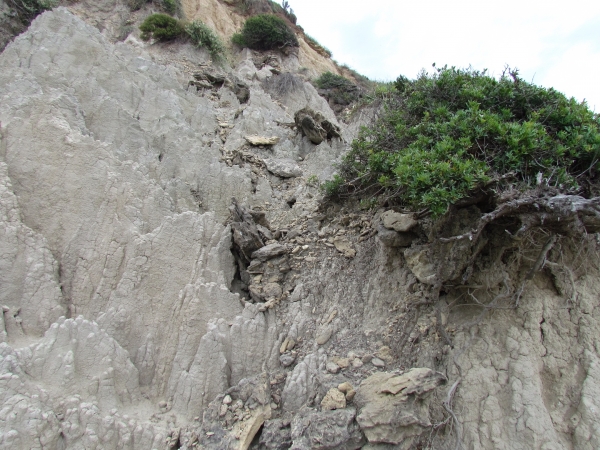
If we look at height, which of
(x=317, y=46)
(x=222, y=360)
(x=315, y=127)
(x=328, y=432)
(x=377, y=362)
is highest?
(x=317, y=46)

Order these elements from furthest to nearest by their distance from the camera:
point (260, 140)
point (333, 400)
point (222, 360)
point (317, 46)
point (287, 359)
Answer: point (317, 46)
point (260, 140)
point (222, 360)
point (287, 359)
point (333, 400)

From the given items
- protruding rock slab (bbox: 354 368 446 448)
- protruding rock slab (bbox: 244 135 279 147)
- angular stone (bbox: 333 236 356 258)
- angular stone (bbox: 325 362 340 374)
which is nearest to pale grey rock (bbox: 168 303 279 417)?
angular stone (bbox: 325 362 340 374)

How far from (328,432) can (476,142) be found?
169 inches

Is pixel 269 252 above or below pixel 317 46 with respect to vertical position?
below

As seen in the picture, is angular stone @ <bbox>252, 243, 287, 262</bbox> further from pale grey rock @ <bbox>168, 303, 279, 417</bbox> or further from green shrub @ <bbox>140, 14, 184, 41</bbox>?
green shrub @ <bbox>140, 14, 184, 41</bbox>

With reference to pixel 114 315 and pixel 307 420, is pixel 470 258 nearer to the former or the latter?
pixel 307 420

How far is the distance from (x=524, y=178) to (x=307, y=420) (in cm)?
424

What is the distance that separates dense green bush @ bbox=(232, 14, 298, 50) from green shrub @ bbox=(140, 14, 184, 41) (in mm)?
5107

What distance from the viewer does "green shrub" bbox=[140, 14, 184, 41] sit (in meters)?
17.7

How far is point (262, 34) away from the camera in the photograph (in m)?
22.0

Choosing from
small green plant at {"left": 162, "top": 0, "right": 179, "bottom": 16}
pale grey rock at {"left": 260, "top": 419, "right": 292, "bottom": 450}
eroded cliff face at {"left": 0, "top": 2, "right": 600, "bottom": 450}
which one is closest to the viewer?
pale grey rock at {"left": 260, "top": 419, "right": 292, "bottom": 450}

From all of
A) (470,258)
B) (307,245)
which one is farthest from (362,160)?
(470,258)

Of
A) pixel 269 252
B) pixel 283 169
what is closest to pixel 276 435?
pixel 269 252

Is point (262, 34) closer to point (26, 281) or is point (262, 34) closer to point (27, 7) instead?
point (27, 7)
